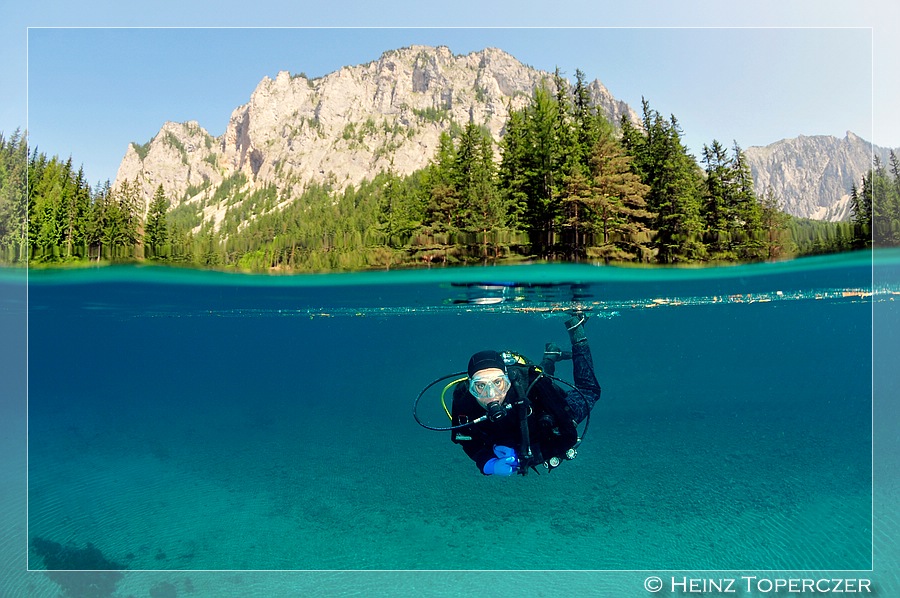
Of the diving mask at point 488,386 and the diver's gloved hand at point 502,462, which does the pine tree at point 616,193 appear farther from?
the diver's gloved hand at point 502,462

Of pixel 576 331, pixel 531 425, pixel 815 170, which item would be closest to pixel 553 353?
pixel 576 331

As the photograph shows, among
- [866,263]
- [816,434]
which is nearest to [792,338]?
[816,434]

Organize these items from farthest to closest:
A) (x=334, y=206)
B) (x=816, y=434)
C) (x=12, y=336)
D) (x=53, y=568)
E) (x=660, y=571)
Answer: (x=12, y=336) → (x=816, y=434) → (x=334, y=206) → (x=53, y=568) → (x=660, y=571)

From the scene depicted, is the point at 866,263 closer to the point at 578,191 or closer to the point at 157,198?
the point at 578,191

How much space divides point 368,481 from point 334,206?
8353mm

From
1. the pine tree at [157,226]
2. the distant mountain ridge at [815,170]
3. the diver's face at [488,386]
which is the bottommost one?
the diver's face at [488,386]

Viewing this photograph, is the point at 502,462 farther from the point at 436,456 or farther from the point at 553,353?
the point at 436,456

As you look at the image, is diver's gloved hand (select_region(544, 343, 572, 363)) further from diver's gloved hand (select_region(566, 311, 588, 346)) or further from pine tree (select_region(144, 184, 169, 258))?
pine tree (select_region(144, 184, 169, 258))

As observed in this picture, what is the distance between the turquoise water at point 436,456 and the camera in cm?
1208

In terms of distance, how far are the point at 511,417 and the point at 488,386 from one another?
581mm

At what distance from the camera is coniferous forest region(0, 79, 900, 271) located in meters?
12.7

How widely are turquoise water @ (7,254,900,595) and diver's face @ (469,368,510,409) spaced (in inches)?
303

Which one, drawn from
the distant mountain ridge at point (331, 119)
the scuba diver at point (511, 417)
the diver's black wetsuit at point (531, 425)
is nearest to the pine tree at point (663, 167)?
the distant mountain ridge at point (331, 119)

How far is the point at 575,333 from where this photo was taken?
Answer: 683cm
